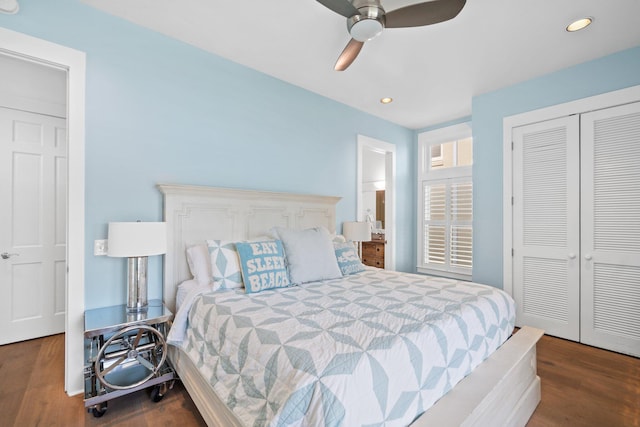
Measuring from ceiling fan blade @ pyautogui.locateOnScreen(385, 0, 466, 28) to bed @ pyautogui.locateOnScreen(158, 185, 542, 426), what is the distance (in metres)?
1.71

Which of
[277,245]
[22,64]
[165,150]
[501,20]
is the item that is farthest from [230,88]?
[501,20]

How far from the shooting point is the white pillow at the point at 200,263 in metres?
2.24

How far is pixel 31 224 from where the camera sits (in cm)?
300

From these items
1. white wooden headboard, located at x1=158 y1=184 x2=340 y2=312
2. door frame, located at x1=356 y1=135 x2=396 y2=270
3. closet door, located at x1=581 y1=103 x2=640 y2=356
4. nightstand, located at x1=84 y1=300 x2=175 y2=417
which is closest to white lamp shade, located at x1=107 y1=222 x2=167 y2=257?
white wooden headboard, located at x1=158 y1=184 x2=340 y2=312

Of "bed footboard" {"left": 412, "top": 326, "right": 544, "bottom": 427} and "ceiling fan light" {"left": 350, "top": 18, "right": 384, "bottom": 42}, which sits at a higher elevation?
"ceiling fan light" {"left": 350, "top": 18, "right": 384, "bottom": 42}

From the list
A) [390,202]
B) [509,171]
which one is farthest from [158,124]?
[509,171]

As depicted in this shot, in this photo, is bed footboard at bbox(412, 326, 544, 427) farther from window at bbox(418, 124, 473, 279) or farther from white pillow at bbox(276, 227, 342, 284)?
window at bbox(418, 124, 473, 279)

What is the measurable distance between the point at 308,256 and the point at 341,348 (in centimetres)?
126

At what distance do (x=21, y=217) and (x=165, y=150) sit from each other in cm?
191

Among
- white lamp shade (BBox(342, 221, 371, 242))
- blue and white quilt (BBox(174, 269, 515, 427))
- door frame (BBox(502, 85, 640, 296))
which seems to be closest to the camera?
blue and white quilt (BBox(174, 269, 515, 427))

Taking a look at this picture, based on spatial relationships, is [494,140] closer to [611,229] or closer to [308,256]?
[611,229]

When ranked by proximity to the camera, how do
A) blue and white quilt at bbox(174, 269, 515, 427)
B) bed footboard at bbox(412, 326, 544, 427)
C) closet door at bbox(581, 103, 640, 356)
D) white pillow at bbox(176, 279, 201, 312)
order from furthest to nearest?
closet door at bbox(581, 103, 640, 356) → white pillow at bbox(176, 279, 201, 312) → bed footboard at bbox(412, 326, 544, 427) → blue and white quilt at bbox(174, 269, 515, 427)

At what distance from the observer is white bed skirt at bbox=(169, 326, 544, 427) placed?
1.25m

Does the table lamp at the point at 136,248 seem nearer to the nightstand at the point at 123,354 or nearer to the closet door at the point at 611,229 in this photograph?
the nightstand at the point at 123,354
